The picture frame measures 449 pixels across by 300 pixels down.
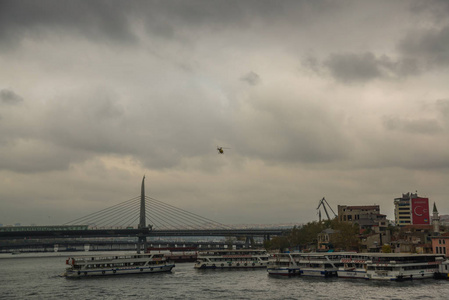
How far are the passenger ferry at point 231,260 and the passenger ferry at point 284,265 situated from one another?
21495mm

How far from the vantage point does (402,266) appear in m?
86.3

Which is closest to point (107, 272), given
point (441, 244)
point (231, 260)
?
point (231, 260)

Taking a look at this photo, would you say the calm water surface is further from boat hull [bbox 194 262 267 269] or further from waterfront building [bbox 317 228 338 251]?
waterfront building [bbox 317 228 338 251]

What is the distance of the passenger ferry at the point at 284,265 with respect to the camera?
10312 centimetres

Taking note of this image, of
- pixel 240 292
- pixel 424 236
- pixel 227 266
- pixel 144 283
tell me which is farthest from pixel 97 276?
pixel 424 236

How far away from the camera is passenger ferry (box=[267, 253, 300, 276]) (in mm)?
103119

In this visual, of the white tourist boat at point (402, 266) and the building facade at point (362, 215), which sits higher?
the building facade at point (362, 215)

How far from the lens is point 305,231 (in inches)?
6772

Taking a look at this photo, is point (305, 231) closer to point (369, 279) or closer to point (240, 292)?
point (369, 279)

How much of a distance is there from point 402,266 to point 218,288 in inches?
1289

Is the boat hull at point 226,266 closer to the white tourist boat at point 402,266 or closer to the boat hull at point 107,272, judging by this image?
the boat hull at point 107,272

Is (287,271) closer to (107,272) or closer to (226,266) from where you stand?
(226,266)

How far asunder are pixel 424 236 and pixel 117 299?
87.0 metres

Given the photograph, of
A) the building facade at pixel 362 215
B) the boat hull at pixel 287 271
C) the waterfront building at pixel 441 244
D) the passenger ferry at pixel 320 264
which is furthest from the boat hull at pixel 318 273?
the building facade at pixel 362 215
